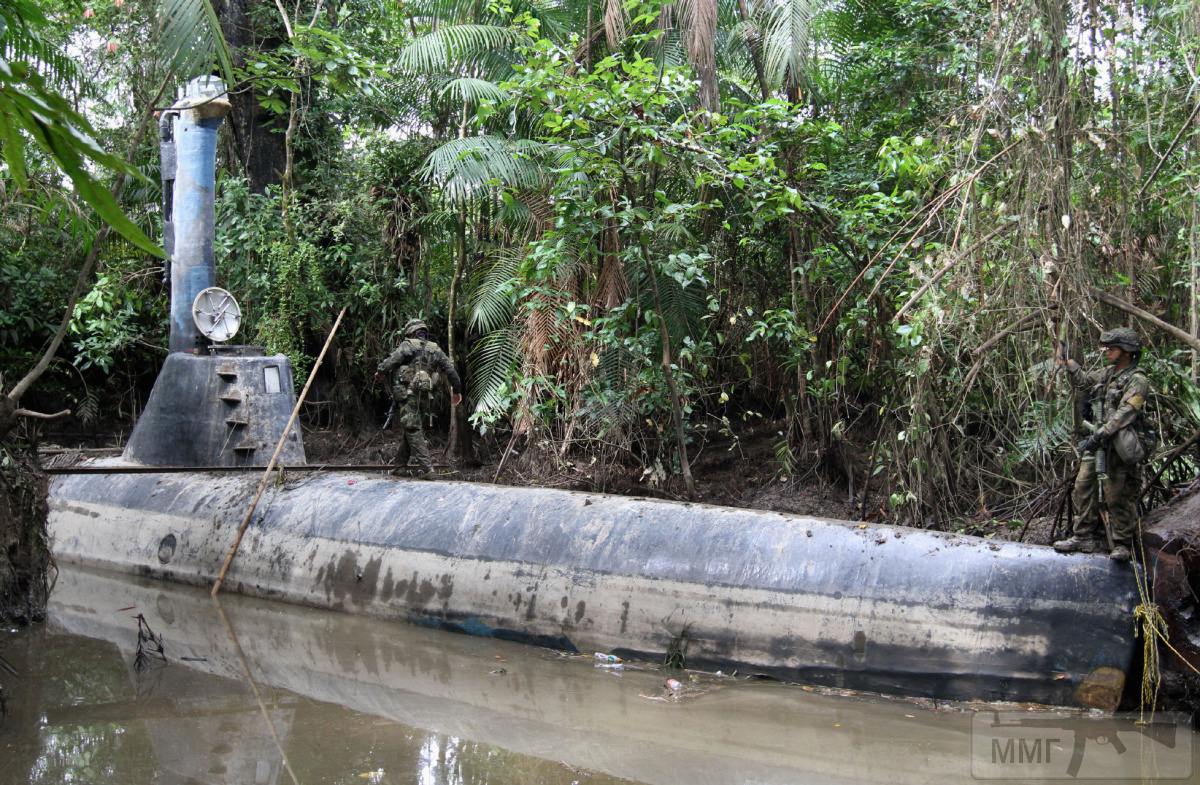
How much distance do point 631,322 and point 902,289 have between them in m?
2.80

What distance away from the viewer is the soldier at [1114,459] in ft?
20.3

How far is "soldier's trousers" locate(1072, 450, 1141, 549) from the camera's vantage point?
6.20 meters

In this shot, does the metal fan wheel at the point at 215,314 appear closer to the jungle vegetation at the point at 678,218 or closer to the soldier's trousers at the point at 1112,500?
the jungle vegetation at the point at 678,218

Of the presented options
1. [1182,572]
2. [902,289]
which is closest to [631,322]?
[902,289]

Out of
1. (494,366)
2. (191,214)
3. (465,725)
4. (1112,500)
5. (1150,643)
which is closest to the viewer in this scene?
(1150,643)

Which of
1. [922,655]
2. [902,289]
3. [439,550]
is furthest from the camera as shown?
[902,289]

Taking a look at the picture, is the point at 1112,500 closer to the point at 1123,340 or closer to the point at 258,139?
the point at 1123,340

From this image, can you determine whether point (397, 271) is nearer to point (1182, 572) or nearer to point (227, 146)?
point (227, 146)

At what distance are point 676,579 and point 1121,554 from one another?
9.25 feet

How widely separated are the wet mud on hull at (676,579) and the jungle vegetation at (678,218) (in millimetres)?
1670

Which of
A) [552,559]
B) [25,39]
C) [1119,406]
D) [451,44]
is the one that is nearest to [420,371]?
[552,559]

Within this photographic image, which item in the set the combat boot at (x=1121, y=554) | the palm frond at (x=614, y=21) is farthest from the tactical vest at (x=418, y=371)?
the combat boot at (x=1121, y=554)

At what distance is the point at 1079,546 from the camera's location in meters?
6.34

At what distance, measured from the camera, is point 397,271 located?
14.0 meters
